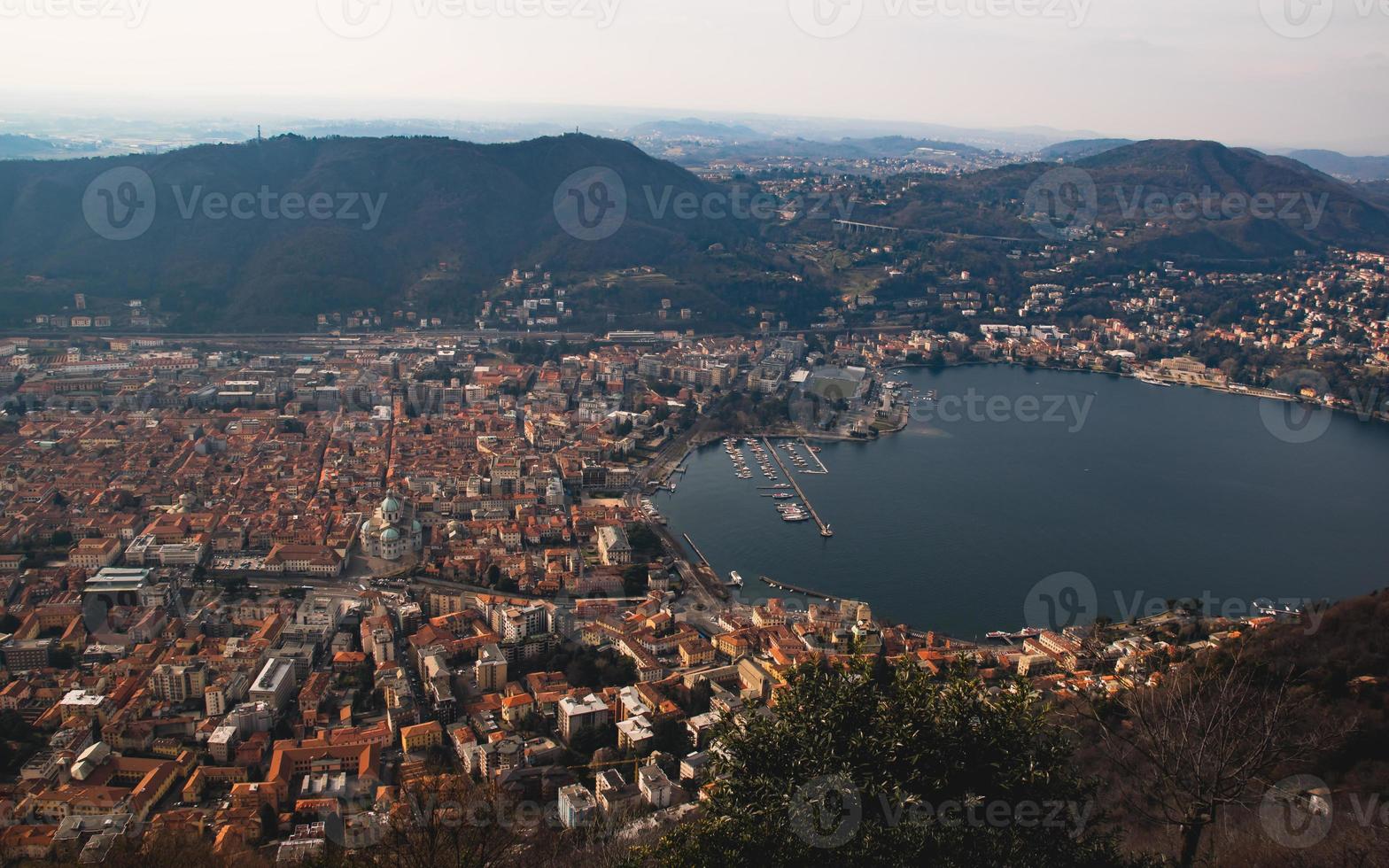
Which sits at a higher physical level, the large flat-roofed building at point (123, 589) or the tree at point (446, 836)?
the tree at point (446, 836)

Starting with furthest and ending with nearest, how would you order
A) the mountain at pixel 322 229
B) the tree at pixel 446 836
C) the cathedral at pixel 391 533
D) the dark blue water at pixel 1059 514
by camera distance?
the mountain at pixel 322 229, the dark blue water at pixel 1059 514, the cathedral at pixel 391 533, the tree at pixel 446 836

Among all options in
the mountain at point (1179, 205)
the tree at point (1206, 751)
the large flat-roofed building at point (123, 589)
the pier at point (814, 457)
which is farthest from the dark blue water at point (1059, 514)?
the mountain at point (1179, 205)

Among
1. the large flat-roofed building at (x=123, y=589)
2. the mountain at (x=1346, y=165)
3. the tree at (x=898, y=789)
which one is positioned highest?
the mountain at (x=1346, y=165)

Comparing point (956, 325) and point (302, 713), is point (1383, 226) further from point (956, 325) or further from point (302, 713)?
point (302, 713)

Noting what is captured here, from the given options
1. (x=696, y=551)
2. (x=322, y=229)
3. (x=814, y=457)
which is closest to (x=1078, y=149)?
(x=322, y=229)

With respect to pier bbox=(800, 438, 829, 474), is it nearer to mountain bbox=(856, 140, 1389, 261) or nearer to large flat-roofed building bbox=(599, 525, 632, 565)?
large flat-roofed building bbox=(599, 525, 632, 565)

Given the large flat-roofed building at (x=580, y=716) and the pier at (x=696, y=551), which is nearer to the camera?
the large flat-roofed building at (x=580, y=716)

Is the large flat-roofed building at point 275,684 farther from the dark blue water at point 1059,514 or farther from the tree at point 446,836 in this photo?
the dark blue water at point 1059,514

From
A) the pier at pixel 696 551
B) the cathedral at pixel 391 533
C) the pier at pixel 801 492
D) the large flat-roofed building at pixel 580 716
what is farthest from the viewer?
the pier at pixel 801 492

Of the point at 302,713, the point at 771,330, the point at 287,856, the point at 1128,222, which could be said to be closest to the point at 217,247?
the point at 771,330
